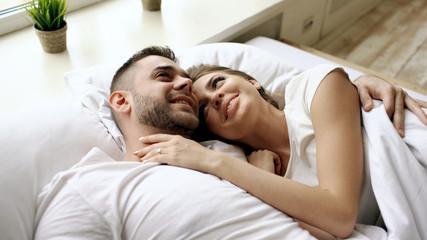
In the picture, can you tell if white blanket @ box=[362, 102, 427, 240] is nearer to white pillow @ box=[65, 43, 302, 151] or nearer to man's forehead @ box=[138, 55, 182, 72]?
white pillow @ box=[65, 43, 302, 151]

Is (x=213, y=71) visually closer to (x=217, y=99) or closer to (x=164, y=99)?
(x=217, y=99)

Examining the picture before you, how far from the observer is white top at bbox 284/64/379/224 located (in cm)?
101

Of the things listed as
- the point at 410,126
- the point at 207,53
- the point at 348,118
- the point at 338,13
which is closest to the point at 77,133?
the point at 207,53

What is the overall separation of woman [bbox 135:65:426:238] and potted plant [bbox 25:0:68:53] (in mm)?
616

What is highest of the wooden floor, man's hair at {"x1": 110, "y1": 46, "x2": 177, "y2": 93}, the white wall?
man's hair at {"x1": 110, "y1": 46, "x2": 177, "y2": 93}

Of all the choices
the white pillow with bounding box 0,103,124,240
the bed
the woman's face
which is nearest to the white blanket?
the bed

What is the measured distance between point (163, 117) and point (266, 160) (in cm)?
32

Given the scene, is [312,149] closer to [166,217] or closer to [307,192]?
[307,192]

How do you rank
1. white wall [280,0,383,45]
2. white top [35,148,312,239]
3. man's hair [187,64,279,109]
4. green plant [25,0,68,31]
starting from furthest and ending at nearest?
white wall [280,0,383,45], green plant [25,0,68,31], man's hair [187,64,279,109], white top [35,148,312,239]

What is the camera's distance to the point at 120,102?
1.09 metres

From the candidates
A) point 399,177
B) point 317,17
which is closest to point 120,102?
point 399,177

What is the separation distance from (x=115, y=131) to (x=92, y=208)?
0.35 metres

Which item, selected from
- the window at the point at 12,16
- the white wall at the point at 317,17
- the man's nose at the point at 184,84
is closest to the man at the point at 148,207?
the man's nose at the point at 184,84

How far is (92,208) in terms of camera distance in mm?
783
